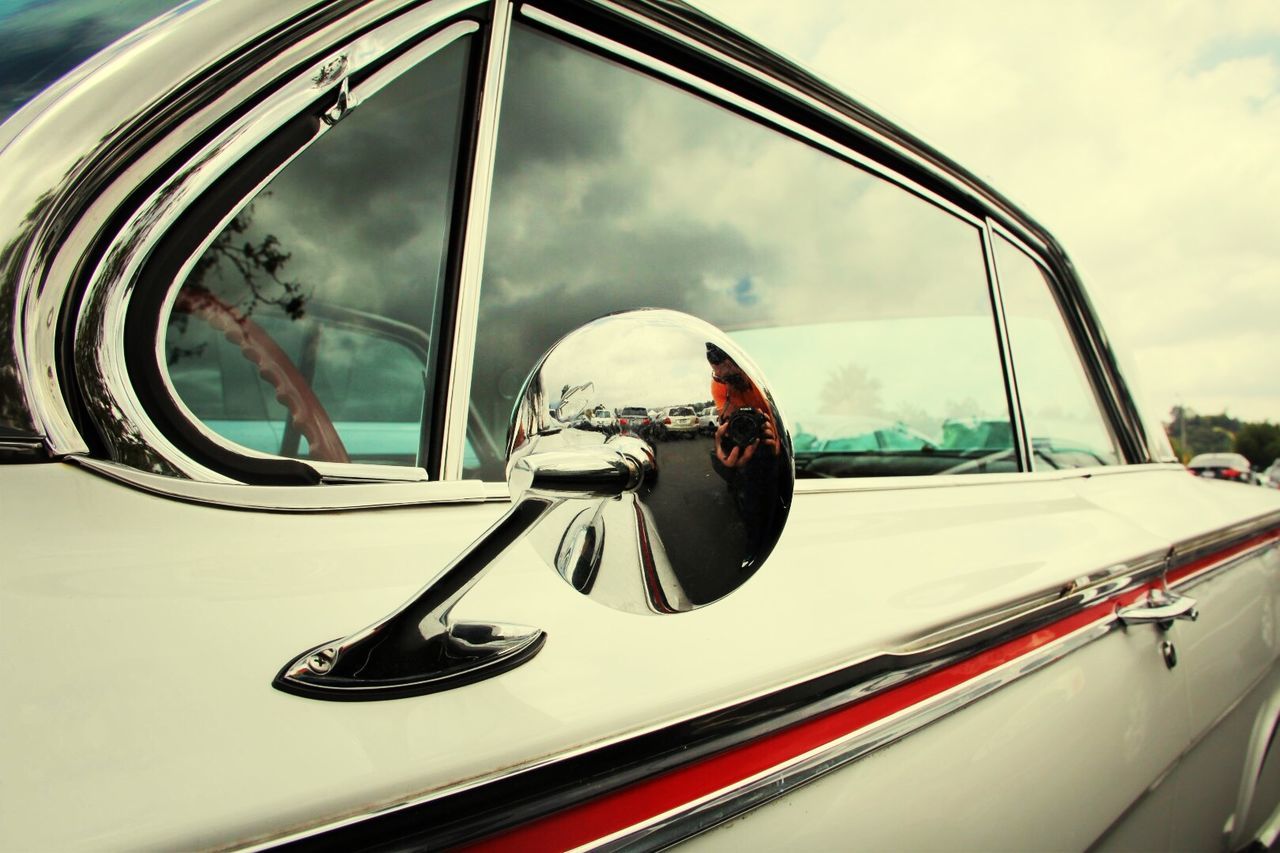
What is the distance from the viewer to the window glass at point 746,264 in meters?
1.06

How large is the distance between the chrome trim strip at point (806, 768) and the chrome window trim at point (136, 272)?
1.70 ft

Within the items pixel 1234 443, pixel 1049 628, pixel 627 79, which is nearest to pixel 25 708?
pixel 627 79

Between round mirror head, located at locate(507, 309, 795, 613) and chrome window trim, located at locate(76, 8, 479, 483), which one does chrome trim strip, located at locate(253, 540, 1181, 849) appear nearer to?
round mirror head, located at locate(507, 309, 795, 613)

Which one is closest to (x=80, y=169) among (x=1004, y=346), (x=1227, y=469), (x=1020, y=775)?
(x=1020, y=775)

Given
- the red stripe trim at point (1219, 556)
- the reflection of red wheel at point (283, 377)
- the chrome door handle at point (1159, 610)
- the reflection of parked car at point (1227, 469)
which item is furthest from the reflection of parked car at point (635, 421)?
the reflection of parked car at point (1227, 469)

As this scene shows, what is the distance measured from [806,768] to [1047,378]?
185cm

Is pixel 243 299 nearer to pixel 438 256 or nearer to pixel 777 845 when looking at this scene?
pixel 438 256

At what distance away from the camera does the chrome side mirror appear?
549 millimetres

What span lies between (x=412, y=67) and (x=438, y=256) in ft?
0.74

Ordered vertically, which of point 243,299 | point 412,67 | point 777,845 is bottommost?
point 777,845

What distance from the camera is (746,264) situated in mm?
1504

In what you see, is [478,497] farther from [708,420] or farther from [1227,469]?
[1227,469]

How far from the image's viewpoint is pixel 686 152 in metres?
1.33

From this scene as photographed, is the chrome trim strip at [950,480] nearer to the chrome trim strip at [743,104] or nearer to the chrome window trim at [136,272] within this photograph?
the chrome trim strip at [743,104]
